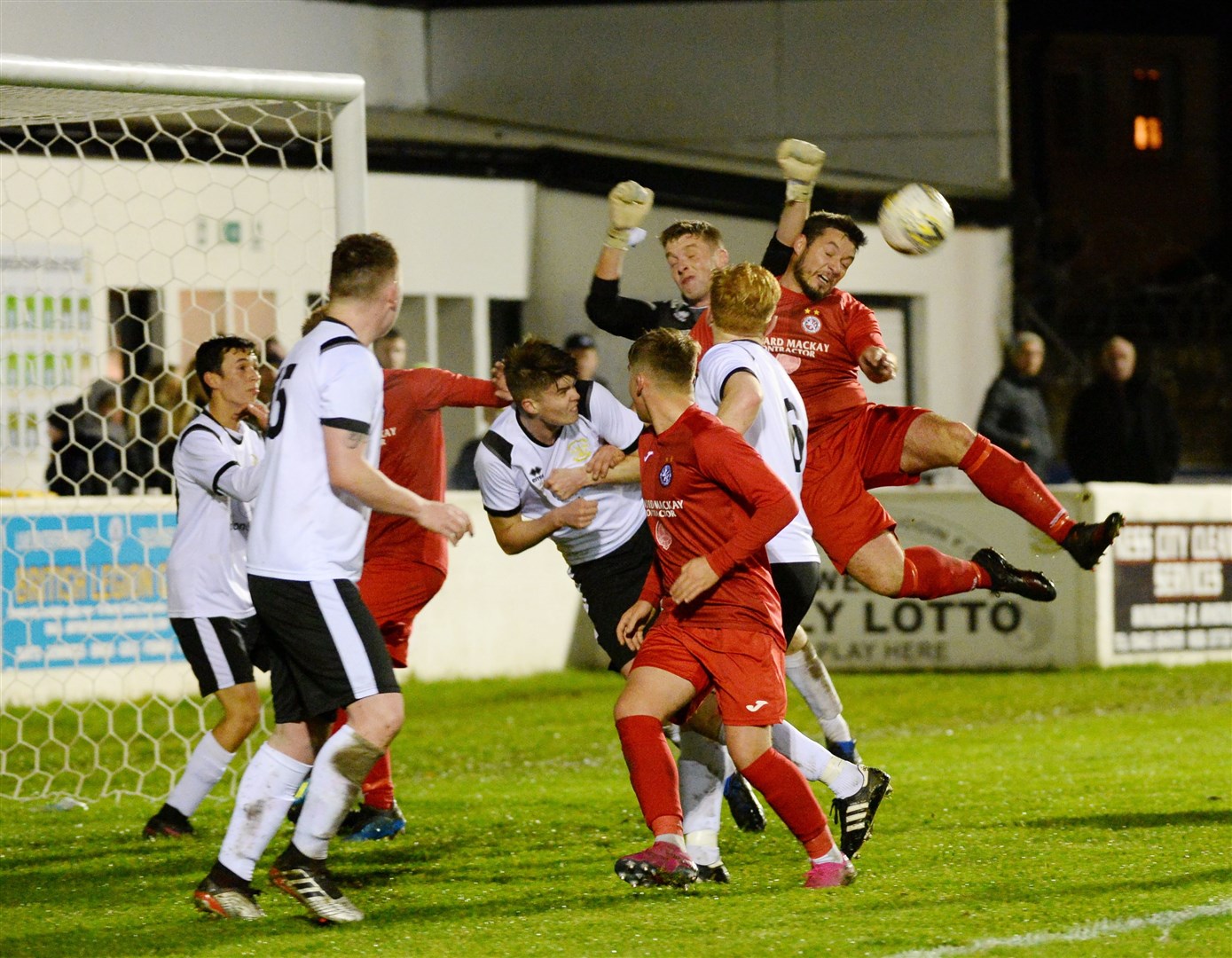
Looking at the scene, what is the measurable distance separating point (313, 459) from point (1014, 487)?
3.17m

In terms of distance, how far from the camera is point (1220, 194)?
118 ft

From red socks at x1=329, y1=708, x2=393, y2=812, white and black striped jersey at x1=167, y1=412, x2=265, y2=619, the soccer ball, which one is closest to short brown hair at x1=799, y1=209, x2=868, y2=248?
the soccer ball

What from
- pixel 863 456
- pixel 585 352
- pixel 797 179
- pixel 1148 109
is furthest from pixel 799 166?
pixel 1148 109

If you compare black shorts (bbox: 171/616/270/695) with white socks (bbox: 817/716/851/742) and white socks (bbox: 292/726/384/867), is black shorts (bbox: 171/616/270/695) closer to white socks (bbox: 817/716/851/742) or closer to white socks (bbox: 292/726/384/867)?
white socks (bbox: 292/726/384/867)

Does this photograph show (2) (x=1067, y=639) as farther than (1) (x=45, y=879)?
Yes

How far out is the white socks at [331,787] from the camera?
Answer: 5.59 metres

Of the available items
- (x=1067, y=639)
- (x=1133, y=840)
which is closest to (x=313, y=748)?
(x=1133, y=840)

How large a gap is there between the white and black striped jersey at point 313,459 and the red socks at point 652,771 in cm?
101

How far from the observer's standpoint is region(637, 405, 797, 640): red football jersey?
5539mm

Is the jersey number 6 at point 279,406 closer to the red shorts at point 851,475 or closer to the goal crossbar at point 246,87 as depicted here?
the goal crossbar at point 246,87

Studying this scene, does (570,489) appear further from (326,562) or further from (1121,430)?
(1121,430)

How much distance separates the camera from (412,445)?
292 inches

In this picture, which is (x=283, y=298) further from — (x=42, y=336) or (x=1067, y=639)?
(x=1067, y=639)

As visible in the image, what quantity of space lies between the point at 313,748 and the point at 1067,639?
347 inches
